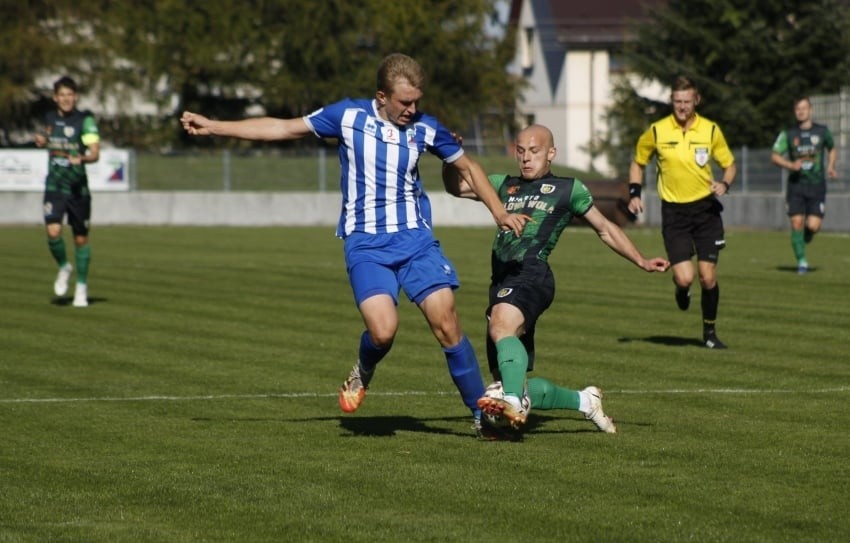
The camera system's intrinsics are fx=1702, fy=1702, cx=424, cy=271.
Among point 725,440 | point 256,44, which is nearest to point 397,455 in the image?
point 725,440

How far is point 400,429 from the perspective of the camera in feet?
31.1

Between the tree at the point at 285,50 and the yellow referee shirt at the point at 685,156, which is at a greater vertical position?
the tree at the point at 285,50

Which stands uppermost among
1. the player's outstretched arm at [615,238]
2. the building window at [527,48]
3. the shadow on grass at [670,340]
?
the building window at [527,48]

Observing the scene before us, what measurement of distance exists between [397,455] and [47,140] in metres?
10.4

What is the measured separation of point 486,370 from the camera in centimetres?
1234

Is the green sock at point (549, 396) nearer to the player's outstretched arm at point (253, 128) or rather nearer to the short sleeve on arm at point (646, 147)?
the player's outstretched arm at point (253, 128)

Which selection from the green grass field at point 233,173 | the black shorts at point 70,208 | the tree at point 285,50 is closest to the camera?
the black shorts at point 70,208

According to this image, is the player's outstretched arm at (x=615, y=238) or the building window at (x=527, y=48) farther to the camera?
the building window at (x=527, y=48)

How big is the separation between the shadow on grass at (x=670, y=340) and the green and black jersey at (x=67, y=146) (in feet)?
21.2

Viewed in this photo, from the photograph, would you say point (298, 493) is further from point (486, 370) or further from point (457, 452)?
point (486, 370)

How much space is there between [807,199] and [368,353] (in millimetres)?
14899

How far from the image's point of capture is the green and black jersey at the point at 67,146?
1794 cm

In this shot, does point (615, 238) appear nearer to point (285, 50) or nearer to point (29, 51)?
point (29, 51)

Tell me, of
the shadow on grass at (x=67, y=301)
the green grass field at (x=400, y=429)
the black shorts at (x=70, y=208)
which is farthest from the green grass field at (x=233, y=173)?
the black shorts at (x=70, y=208)
